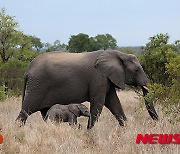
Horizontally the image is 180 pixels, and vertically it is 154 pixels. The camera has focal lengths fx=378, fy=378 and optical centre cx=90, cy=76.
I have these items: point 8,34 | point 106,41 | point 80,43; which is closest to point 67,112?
point 8,34

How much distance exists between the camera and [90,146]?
562cm

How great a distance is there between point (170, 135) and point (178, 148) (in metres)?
0.51

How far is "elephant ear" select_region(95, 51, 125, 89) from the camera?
24.2 ft

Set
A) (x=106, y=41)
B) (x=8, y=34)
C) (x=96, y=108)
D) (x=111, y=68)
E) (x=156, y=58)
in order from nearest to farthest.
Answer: (x=96, y=108)
(x=111, y=68)
(x=156, y=58)
(x=8, y=34)
(x=106, y=41)

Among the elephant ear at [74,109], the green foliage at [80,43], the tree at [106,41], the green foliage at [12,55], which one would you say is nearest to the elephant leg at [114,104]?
the elephant ear at [74,109]

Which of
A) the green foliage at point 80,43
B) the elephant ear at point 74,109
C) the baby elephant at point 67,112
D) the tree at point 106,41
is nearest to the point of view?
the baby elephant at point 67,112

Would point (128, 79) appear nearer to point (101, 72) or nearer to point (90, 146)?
point (101, 72)

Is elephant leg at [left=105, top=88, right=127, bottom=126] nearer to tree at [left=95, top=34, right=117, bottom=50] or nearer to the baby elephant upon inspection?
the baby elephant

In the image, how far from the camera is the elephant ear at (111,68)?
290 inches

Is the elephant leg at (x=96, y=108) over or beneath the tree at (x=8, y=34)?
beneath

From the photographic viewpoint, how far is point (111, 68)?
24.3 ft

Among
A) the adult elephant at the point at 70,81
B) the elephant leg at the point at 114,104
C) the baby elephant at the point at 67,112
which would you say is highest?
the adult elephant at the point at 70,81

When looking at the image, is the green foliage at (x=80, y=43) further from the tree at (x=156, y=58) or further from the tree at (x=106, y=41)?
the tree at (x=156, y=58)

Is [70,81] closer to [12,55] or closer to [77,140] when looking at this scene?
[77,140]
